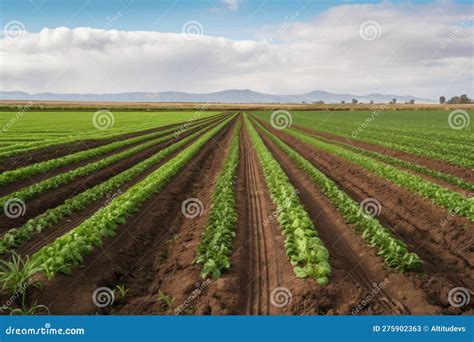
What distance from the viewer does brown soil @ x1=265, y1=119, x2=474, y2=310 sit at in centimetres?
729

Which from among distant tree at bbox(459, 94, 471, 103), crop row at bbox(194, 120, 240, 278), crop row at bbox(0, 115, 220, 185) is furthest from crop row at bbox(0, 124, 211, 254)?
distant tree at bbox(459, 94, 471, 103)

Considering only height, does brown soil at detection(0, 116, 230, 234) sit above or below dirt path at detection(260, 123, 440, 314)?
above

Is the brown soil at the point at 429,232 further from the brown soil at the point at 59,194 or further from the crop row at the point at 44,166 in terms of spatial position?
the crop row at the point at 44,166

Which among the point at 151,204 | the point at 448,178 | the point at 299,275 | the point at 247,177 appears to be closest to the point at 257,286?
the point at 299,275

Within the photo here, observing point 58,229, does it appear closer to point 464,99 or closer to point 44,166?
point 44,166

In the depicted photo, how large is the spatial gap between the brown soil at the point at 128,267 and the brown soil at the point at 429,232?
4982mm

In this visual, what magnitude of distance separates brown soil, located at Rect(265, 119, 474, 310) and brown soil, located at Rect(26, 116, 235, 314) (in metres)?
4.98

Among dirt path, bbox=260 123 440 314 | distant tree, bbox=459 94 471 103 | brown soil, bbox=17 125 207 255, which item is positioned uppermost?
distant tree, bbox=459 94 471 103

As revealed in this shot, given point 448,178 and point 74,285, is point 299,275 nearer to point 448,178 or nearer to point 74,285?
point 74,285

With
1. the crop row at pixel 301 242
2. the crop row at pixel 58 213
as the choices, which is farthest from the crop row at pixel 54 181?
the crop row at pixel 301 242

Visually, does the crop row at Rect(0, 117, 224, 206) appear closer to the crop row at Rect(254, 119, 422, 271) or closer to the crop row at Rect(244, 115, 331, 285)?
the crop row at Rect(244, 115, 331, 285)

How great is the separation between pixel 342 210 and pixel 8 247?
29.5ft

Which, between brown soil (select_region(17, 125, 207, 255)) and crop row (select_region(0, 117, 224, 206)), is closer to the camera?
brown soil (select_region(17, 125, 207, 255))

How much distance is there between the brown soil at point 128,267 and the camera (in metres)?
6.34
